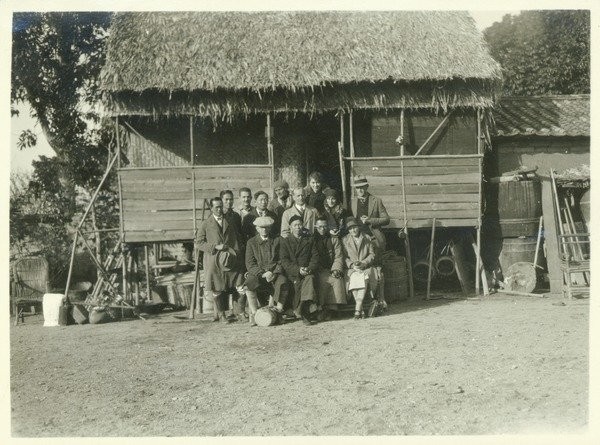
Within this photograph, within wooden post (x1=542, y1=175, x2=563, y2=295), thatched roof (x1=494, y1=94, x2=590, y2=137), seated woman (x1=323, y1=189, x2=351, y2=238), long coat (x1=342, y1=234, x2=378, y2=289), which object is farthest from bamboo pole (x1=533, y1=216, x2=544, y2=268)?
seated woman (x1=323, y1=189, x2=351, y2=238)

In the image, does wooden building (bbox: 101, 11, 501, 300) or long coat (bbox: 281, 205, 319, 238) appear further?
wooden building (bbox: 101, 11, 501, 300)

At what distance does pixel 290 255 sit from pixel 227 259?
0.99 meters

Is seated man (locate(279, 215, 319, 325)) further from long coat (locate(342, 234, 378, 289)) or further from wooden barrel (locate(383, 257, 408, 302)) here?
wooden barrel (locate(383, 257, 408, 302))

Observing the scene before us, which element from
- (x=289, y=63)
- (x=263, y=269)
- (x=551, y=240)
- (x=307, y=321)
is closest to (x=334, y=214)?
(x=263, y=269)

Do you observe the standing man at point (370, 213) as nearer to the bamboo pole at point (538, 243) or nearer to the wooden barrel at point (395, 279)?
the wooden barrel at point (395, 279)

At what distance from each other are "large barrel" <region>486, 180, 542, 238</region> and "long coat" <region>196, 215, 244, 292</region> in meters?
4.99

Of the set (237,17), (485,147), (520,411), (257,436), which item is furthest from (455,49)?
(257,436)

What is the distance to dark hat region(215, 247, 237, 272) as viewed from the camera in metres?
8.71

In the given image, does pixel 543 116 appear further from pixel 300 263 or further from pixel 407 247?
pixel 300 263

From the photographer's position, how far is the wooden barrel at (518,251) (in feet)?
34.9

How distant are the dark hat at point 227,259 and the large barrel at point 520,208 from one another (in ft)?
16.6

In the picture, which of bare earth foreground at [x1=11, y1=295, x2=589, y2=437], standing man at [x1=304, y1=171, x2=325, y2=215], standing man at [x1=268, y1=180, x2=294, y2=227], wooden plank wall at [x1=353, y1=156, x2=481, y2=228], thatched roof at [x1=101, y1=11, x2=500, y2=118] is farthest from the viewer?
wooden plank wall at [x1=353, y1=156, x2=481, y2=228]

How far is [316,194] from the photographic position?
31.6ft
